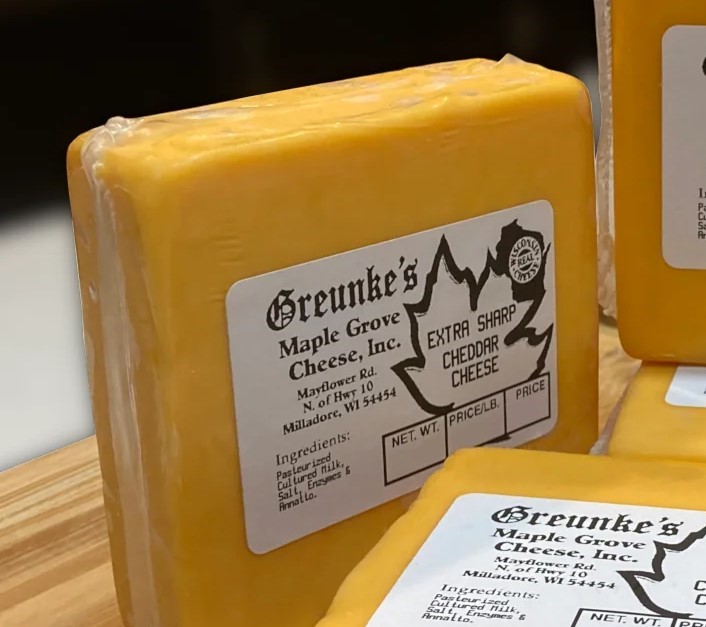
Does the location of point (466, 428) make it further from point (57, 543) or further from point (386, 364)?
point (57, 543)

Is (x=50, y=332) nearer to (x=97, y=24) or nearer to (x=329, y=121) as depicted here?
(x=97, y=24)

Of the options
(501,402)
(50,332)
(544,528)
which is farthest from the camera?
(50,332)

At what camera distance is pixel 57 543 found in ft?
2.03

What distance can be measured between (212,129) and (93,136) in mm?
50

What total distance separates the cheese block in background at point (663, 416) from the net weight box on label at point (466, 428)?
0.04m

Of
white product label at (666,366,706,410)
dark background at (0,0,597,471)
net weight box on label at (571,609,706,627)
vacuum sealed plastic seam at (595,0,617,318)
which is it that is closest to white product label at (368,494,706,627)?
net weight box on label at (571,609,706,627)

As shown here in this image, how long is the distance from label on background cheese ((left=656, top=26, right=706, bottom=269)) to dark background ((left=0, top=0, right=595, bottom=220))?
1.28m

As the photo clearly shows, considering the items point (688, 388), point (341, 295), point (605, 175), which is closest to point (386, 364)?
point (341, 295)

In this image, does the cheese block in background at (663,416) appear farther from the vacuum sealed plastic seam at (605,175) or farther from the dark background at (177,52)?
the dark background at (177,52)

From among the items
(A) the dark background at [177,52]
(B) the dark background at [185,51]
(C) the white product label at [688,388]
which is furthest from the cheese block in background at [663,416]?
(A) the dark background at [177,52]

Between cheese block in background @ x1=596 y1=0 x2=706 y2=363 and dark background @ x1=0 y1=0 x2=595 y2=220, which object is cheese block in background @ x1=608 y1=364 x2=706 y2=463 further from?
dark background @ x1=0 y1=0 x2=595 y2=220

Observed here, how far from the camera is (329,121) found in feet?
1.58

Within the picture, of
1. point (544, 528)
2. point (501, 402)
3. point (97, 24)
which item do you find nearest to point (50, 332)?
point (97, 24)

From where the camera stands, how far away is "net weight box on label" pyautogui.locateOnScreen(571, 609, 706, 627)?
369 millimetres
